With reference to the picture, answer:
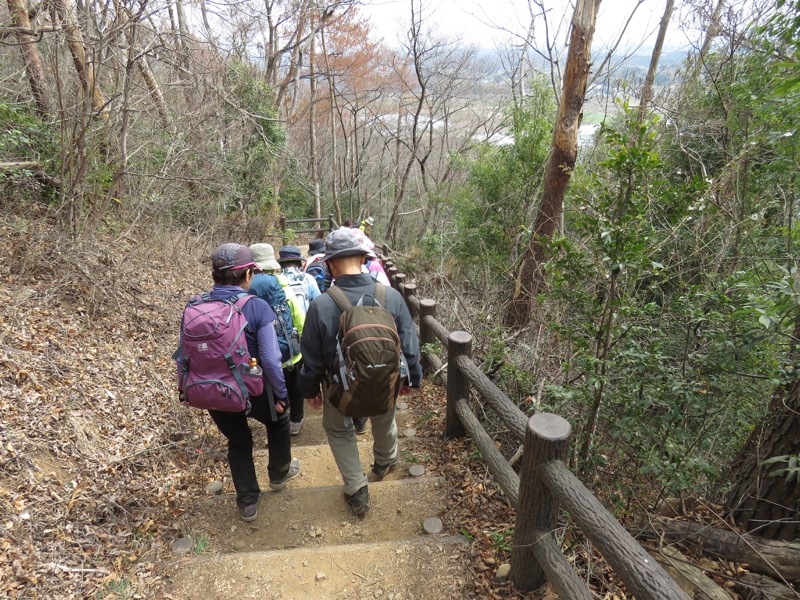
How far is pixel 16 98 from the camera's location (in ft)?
19.5

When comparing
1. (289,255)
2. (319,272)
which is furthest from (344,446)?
(319,272)

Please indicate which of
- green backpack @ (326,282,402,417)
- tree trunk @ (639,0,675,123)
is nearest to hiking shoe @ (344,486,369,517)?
green backpack @ (326,282,402,417)

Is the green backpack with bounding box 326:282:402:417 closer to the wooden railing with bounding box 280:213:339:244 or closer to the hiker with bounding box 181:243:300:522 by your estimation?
the hiker with bounding box 181:243:300:522

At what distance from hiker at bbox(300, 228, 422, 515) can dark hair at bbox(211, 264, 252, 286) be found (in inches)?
18.8

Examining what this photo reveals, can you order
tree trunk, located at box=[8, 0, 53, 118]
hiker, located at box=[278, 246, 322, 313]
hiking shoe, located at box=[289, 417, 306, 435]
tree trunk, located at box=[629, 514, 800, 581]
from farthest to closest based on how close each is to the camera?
Result: tree trunk, located at box=[8, 0, 53, 118] → hiking shoe, located at box=[289, 417, 306, 435] → hiker, located at box=[278, 246, 322, 313] → tree trunk, located at box=[629, 514, 800, 581]

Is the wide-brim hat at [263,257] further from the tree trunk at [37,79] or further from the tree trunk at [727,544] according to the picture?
the tree trunk at [37,79]

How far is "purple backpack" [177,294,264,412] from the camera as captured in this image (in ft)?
7.75

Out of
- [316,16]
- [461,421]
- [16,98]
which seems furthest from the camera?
[316,16]

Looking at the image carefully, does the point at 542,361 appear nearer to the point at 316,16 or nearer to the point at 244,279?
the point at 244,279

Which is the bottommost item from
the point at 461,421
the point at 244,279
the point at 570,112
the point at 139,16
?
the point at 461,421

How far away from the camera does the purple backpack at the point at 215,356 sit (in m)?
2.36

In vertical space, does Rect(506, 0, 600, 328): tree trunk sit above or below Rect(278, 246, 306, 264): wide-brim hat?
above

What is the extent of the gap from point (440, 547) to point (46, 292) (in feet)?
14.9

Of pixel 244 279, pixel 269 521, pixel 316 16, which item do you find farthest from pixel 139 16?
pixel 316 16
